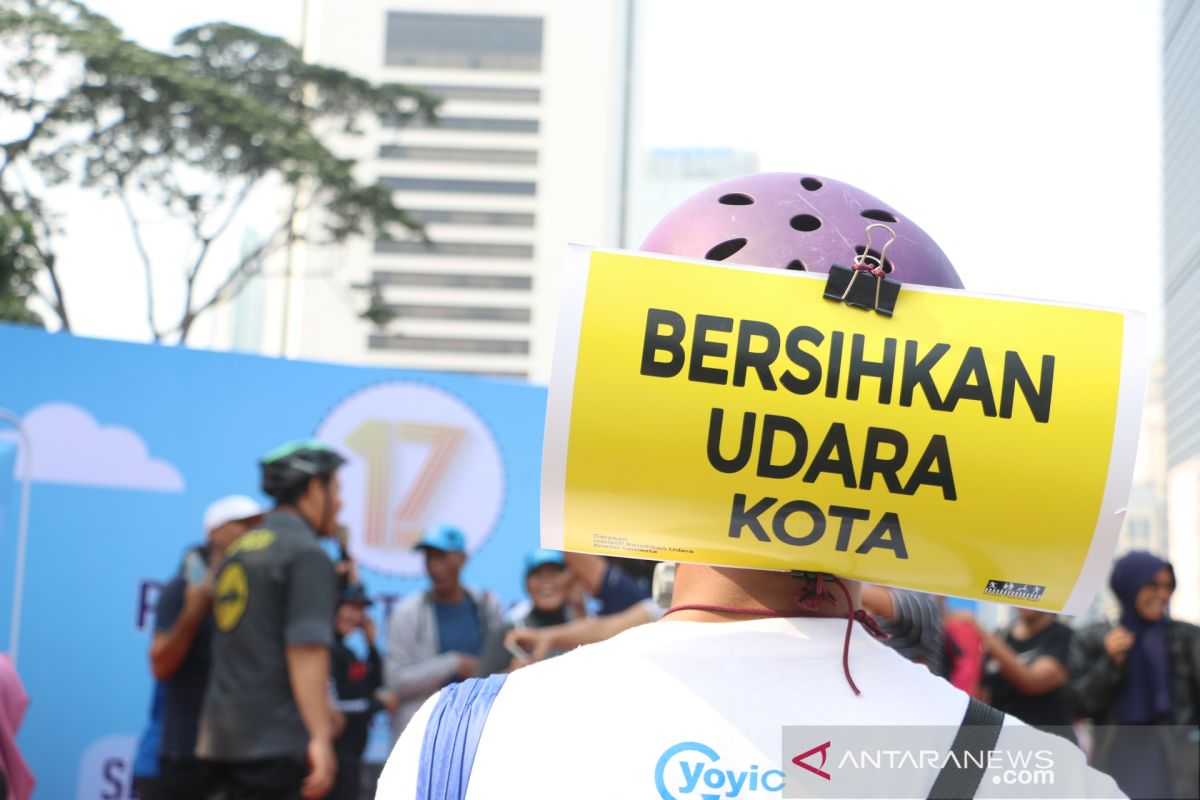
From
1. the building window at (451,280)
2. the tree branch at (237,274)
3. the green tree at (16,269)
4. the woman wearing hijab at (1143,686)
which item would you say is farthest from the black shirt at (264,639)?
the building window at (451,280)

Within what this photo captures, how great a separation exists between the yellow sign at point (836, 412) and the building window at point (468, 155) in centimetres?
8235

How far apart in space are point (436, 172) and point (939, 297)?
274 ft

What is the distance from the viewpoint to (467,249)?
82.2m

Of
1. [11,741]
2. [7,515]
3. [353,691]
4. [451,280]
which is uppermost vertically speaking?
[451,280]

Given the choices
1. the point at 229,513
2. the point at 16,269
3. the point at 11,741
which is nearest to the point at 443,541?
the point at 229,513

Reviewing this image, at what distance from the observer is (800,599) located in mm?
1260

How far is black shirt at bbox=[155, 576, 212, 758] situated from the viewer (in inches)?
175

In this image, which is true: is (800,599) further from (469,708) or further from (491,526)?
(491,526)

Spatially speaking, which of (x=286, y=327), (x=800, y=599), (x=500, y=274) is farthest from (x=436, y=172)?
(x=800, y=599)

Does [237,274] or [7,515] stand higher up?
[237,274]

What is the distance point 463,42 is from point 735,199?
88434 millimetres

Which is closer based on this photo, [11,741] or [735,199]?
[735,199]

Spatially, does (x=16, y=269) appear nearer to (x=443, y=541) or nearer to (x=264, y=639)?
(x=443, y=541)

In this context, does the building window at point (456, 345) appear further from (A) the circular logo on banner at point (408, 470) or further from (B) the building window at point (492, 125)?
(A) the circular logo on banner at point (408, 470)
